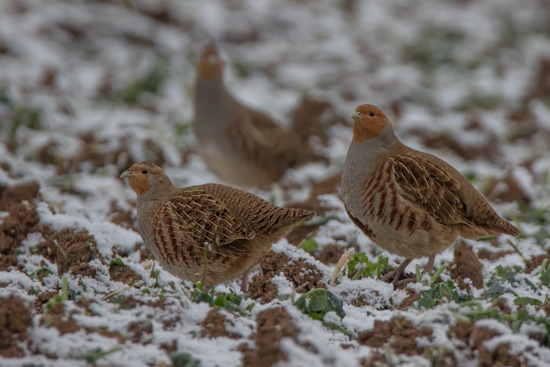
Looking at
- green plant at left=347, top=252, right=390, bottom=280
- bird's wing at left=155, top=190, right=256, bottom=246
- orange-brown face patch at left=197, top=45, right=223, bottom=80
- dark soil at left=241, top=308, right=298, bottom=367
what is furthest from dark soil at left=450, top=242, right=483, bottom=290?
orange-brown face patch at left=197, top=45, right=223, bottom=80

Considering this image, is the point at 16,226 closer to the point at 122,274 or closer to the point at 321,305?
the point at 122,274

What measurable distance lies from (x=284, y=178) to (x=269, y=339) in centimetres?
372

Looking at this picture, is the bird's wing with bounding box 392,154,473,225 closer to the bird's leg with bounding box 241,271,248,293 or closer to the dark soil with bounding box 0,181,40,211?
the bird's leg with bounding box 241,271,248,293

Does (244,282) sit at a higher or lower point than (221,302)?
higher

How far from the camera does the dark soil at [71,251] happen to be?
337cm

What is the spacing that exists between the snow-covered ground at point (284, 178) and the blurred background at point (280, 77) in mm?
27

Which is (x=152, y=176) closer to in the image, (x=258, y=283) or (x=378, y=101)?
(x=258, y=283)

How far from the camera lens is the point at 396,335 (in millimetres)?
2709

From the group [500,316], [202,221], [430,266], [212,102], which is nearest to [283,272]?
[202,221]

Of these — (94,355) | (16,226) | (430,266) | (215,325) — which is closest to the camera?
(94,355)

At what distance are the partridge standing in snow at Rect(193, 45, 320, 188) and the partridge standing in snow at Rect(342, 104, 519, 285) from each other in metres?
2.49

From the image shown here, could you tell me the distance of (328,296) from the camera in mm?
3021

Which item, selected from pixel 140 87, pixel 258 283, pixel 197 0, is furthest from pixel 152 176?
pixel 197 0

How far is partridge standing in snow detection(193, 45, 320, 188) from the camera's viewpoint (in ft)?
20.4
